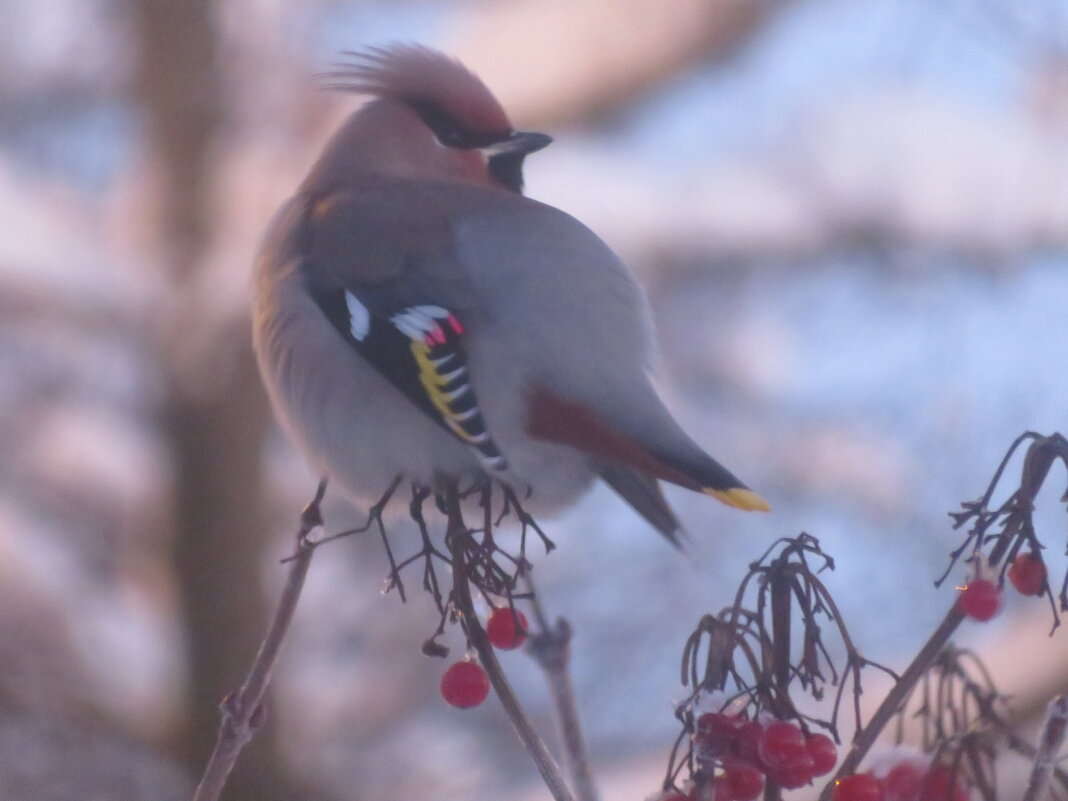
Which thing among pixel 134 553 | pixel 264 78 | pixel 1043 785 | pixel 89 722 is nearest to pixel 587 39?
pixel 264 78

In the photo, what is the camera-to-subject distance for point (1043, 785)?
0.82 meters

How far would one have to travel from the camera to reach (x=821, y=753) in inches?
38.9

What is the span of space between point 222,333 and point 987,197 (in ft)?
8.25

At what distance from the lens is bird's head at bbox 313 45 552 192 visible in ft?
5.62

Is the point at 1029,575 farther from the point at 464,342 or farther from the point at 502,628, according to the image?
the point at 464,342

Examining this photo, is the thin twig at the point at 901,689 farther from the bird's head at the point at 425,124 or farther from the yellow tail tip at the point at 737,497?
the bird's head at the point at 425,124

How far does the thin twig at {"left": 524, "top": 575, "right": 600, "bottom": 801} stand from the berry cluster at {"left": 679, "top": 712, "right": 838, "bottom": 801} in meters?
0.08

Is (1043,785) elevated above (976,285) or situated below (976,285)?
below

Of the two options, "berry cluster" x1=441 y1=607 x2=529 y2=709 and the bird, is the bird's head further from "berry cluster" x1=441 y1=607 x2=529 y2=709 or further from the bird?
"berry cluster" x1=441 y1=607 x2=529 y2=709

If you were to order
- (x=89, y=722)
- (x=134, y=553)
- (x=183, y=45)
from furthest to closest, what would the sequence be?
(x=134, y=553) → (x=89, y=722) → (x=183, y=45)

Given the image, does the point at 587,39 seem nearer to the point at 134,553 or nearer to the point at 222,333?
the point at 222,333

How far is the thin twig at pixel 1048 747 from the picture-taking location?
0.82 m

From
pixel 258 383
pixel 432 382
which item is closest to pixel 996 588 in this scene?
pixel 432 382

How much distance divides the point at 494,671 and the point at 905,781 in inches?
15.1
